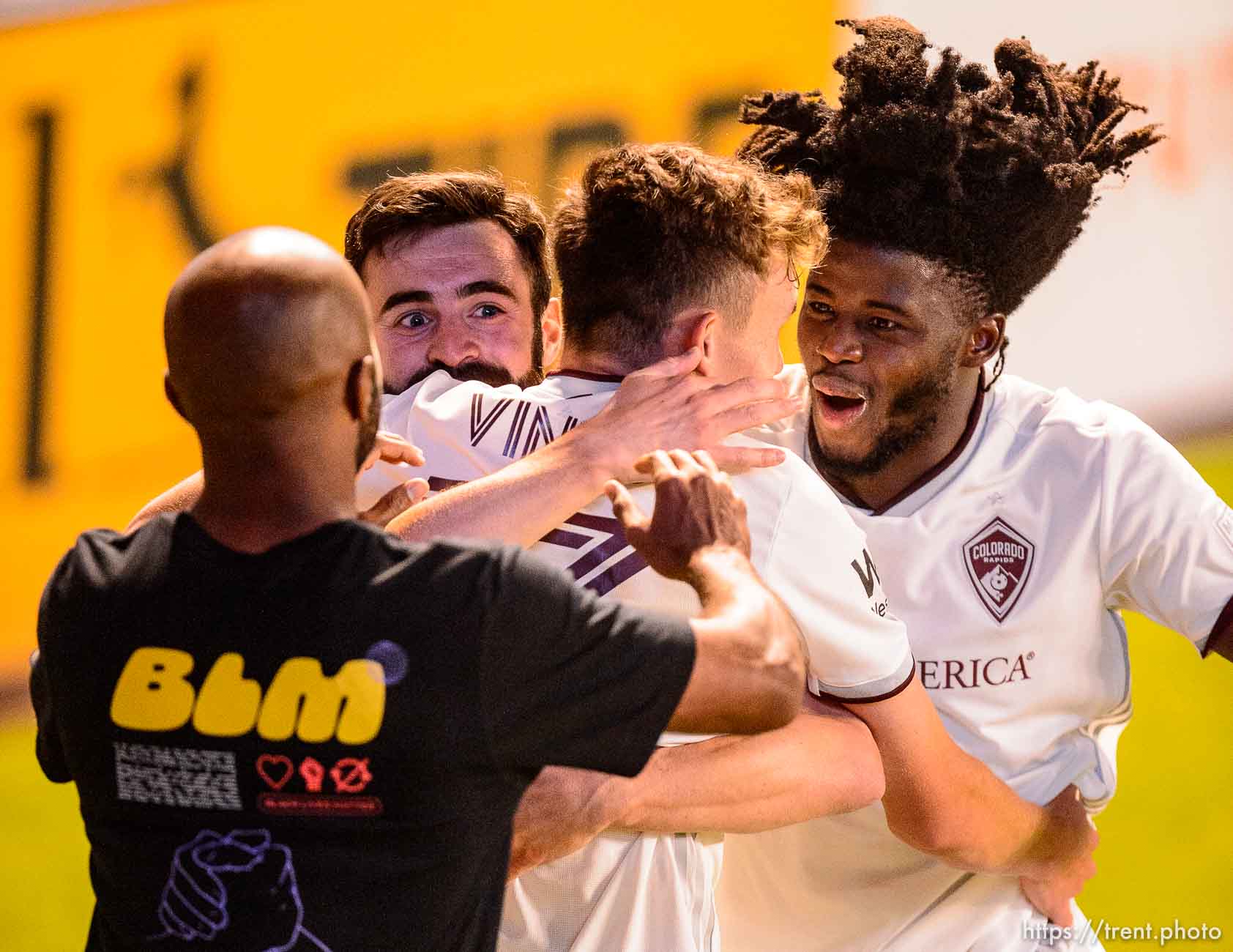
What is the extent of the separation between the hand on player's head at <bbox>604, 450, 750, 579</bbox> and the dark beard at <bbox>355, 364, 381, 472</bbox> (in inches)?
12.8

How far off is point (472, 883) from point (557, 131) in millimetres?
4132

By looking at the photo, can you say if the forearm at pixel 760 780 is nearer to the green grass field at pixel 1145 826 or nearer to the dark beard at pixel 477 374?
the dark beard at pixel 477 374

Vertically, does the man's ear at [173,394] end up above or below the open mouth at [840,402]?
above

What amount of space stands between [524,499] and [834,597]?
427 millimetres

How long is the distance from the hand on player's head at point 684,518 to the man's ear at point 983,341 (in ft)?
3.86

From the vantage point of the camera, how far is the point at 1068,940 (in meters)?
2.70

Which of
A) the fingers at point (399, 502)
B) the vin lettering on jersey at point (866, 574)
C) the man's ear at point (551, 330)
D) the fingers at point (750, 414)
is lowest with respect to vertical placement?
the vin lettering on jersey at point (866, 574)

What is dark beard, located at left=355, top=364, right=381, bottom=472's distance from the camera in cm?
156

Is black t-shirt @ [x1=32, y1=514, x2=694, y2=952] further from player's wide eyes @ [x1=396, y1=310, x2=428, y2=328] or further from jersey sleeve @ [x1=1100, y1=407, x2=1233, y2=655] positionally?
jersey sleeve @ [x1=1100, y1=407, x2=1233, y2=655]

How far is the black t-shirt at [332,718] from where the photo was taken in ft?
4.72

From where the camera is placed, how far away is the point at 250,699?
1.45 m

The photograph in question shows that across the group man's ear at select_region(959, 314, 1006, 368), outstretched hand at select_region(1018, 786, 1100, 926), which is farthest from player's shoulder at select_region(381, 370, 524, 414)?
outstretched hand at select_region(1018, 786, 1100, 926)

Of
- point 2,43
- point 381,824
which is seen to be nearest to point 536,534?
point 381,824

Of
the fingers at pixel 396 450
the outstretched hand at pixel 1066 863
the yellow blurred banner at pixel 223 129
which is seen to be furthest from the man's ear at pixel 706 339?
the yellow blurred banner at pixel 223 129
